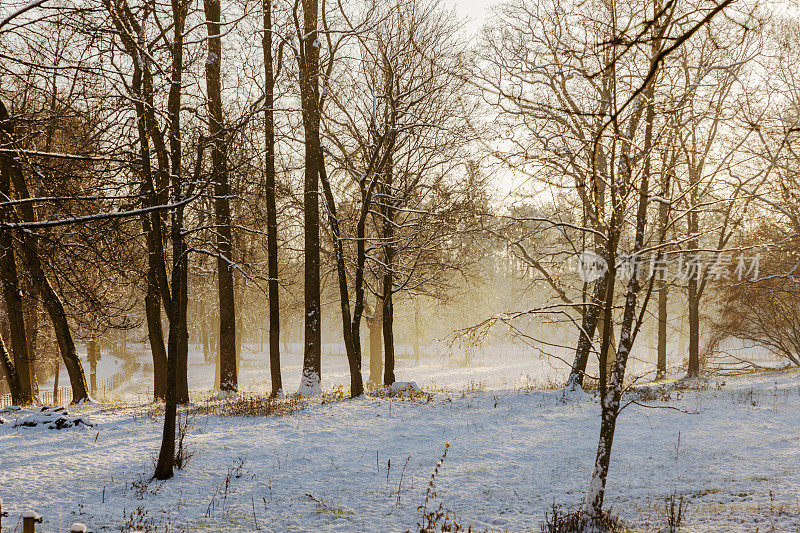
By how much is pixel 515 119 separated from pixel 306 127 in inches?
252

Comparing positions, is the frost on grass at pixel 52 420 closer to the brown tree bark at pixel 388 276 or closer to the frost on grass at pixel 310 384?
the frost on grass at pixel 310 384

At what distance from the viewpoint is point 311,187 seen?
14203 mm

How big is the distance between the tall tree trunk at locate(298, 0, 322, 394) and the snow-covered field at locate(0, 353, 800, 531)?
156 centimetres

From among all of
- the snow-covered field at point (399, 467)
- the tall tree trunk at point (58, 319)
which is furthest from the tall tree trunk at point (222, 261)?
the tall tree trunk at point (58, 319)

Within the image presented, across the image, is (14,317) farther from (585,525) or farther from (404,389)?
(585,525)

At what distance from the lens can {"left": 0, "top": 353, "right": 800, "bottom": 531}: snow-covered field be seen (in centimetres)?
620

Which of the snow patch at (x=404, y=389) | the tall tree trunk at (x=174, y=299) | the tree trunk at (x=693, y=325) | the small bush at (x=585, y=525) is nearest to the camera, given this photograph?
the small bush at (x=585, y=525)

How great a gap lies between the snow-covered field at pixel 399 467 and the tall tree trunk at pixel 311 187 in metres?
1.56

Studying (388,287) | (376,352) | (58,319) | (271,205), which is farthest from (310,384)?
(376,352)

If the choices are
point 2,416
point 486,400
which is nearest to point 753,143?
point 486,400

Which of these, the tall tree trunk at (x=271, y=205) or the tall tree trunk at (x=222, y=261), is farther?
the tall tree trunk at (x=271, y=205)

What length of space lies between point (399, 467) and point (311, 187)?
8470 mm

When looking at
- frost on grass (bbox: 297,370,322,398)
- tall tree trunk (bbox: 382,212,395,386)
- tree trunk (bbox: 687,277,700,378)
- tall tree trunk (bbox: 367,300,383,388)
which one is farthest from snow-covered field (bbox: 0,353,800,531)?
tall tree trunk (bbox: 367,300,383,388)

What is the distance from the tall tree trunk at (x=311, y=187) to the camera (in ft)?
45.8
